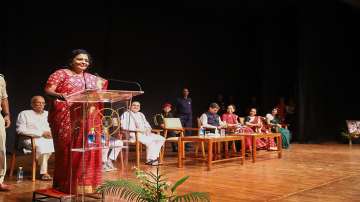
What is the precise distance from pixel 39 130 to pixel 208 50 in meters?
6.96

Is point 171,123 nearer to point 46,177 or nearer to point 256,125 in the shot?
point 256,125

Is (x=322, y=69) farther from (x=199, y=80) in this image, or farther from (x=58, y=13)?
(x=58, y=13)

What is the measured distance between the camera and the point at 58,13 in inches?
295

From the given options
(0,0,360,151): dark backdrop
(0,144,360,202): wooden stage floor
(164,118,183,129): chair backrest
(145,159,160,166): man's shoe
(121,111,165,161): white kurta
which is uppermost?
(0,0,360,151): dark backdrop

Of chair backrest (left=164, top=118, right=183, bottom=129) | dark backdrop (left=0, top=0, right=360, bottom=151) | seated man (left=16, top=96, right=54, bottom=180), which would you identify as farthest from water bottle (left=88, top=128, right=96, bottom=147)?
dark backdrop (left=0, top=0, right=360, bottom=151)

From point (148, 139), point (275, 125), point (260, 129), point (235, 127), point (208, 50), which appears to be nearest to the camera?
point (148, 139)

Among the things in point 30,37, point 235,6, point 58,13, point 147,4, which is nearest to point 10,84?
point 30,37

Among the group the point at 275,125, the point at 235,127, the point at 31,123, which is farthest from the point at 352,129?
the point at 31,123

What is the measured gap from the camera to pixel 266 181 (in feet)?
14.8

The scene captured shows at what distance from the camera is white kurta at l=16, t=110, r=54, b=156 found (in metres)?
4.56

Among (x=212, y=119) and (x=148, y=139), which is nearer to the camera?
(x=148, y=139)

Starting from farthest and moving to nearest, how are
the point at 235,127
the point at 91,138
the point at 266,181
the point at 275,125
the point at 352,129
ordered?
the point at 352,129 → the point at 275,125 → the point at 235,127 → the point at 266,181 → the point at 91,138

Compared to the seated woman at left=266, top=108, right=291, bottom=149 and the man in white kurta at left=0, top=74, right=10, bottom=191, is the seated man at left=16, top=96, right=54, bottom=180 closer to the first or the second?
the man in white kurta at left=0, top=74, right=10, bottom=191

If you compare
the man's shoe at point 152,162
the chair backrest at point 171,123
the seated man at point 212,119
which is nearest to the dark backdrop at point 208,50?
the chair backrest at point 171,123
